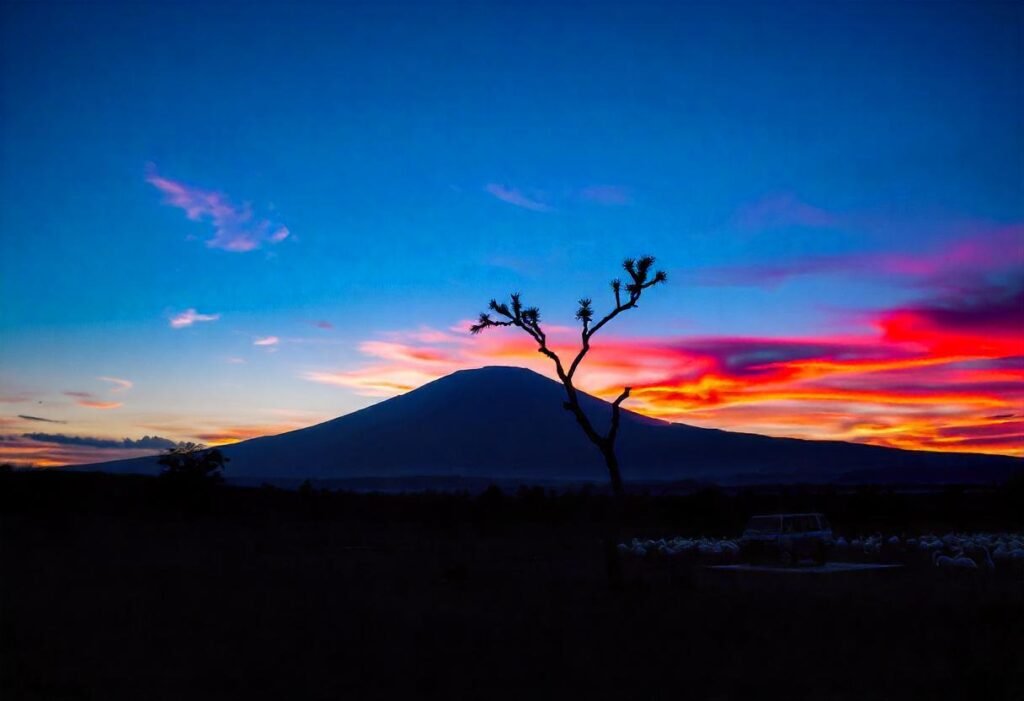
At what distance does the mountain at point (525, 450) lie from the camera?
132 meters

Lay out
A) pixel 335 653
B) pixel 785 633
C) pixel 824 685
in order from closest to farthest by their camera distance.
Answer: pixel 824 685 < pixel 335 653 < pixel 785 633

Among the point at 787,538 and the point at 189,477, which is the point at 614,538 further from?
→ the point at 189,477

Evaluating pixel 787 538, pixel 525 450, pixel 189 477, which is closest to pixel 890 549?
pixel 787 538

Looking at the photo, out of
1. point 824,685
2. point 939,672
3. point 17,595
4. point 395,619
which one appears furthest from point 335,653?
point 17,595

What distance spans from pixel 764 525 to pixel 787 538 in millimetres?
1211

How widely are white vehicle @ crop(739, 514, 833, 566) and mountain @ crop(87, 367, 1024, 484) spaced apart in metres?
99.5

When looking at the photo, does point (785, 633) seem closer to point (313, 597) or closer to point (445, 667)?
point (445, 667)

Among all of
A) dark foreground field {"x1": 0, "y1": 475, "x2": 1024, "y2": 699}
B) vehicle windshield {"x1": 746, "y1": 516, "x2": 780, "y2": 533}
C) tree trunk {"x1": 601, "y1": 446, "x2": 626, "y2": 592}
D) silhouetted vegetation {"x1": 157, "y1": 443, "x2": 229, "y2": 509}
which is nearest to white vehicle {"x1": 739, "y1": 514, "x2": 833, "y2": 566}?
vehicle windshield {"x1": 746, "y1": 516, "x2": 780, "y2": 533}

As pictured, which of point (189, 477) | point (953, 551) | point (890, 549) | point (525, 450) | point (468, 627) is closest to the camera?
point (468, 627)

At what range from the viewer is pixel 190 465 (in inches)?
1710

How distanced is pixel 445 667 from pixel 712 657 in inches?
→ 118

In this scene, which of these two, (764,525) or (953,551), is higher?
(764,525)

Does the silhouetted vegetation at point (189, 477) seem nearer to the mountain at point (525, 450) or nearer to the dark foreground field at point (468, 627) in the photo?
the dark foreground field at point (468, 627)

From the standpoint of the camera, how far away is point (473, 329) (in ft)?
65.7
